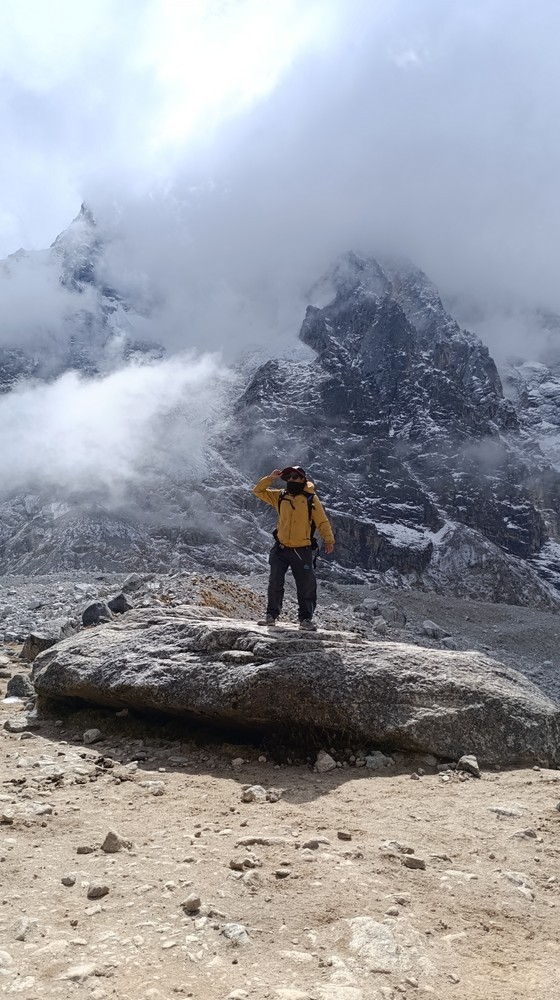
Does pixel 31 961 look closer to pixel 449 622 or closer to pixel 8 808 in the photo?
pixel 8 808

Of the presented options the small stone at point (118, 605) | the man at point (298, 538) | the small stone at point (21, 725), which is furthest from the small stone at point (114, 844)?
the small stone at point (118, 605)

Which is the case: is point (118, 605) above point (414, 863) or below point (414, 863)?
below

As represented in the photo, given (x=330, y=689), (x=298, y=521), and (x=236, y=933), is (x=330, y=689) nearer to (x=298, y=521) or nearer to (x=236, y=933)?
(x=298, y=521)

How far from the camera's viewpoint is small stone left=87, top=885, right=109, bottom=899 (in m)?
3.93

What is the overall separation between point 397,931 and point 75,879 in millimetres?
2031

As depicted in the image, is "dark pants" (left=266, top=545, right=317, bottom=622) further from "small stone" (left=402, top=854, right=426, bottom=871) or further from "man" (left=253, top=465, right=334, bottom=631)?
"small stone" (left=402, top=854, right=426, bottom=871)

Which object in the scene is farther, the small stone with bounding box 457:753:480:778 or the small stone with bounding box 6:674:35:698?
the small stone with bounding box 6:674:35:698

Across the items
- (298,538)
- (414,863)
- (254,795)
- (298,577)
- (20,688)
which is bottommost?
(20,688)

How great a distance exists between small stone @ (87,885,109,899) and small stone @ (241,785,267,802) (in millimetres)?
2208

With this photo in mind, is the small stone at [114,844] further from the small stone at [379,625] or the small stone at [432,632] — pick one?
the small stone at [432,632]

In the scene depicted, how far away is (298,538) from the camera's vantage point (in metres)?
9.80

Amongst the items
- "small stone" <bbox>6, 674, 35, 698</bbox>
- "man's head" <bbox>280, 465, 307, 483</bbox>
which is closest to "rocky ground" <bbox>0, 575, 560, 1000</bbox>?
"small stone" <bbox>6, 674, 35, 698</bbox>

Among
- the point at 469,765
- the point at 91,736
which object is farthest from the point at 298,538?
the point at 469,765

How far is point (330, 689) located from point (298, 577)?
2663mm
